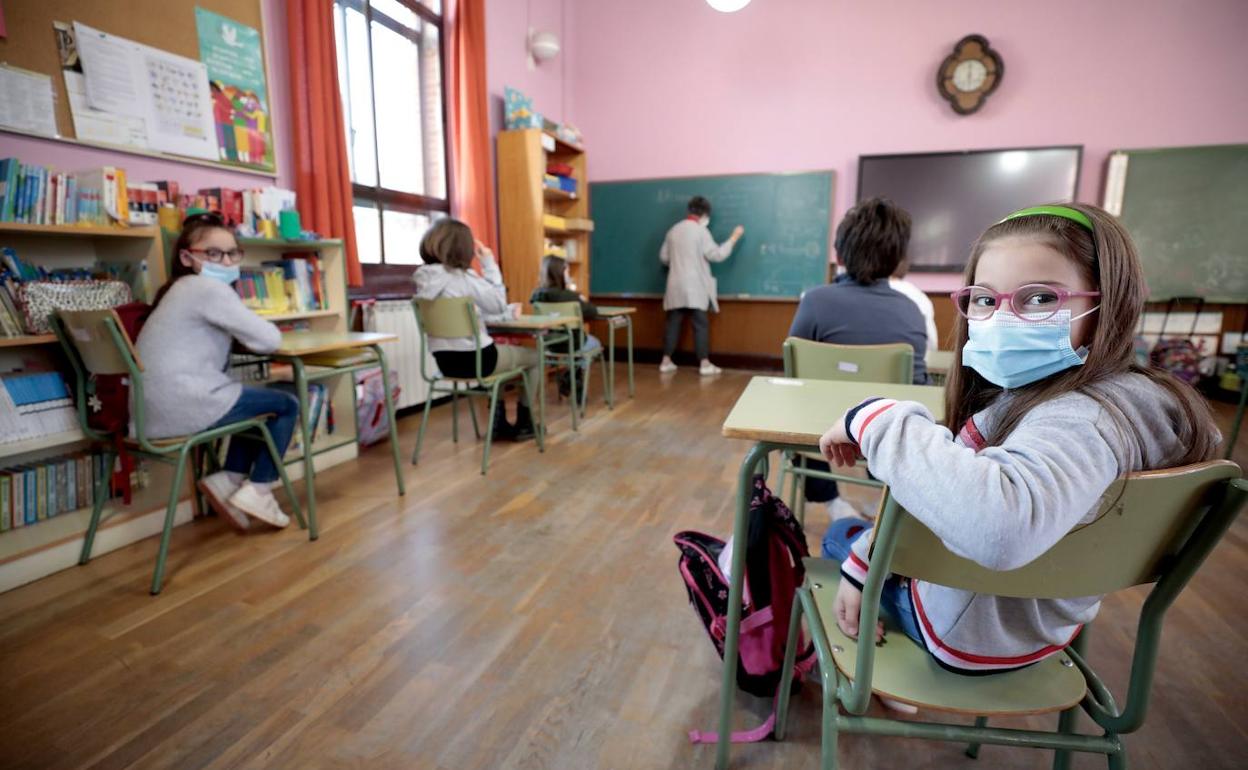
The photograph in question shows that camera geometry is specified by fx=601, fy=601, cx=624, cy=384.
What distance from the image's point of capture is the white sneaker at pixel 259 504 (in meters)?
2.12

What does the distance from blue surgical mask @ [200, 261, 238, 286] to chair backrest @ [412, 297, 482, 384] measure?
0.81 meters

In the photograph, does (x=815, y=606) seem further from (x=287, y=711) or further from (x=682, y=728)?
(x=287, y=711)

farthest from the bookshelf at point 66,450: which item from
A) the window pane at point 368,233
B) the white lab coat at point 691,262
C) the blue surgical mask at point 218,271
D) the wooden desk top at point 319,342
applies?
the white lab coat at point 691,262

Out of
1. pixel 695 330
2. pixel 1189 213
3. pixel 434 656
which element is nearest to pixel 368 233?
pixel 695 330

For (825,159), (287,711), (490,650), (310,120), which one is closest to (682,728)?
(490,650)

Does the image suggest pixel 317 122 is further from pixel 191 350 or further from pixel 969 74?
pixel 969 74

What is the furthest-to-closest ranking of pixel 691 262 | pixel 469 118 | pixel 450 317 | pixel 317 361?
pixel 691 262, pixel 469 118, pixel 450 317, pixel 317 361

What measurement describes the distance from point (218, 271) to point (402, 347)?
1.71m

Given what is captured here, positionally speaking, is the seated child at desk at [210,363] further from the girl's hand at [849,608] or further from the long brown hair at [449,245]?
the girl's hand at [849,608]

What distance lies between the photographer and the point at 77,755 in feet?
3.86

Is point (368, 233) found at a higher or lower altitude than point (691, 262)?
higher

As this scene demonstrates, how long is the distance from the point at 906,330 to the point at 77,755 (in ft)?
7.38

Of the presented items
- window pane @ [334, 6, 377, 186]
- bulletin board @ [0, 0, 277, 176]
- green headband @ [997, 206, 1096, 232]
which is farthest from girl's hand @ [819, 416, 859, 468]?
window pane @ [334, 6, 377, 186]

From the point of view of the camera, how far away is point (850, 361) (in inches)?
67.3
